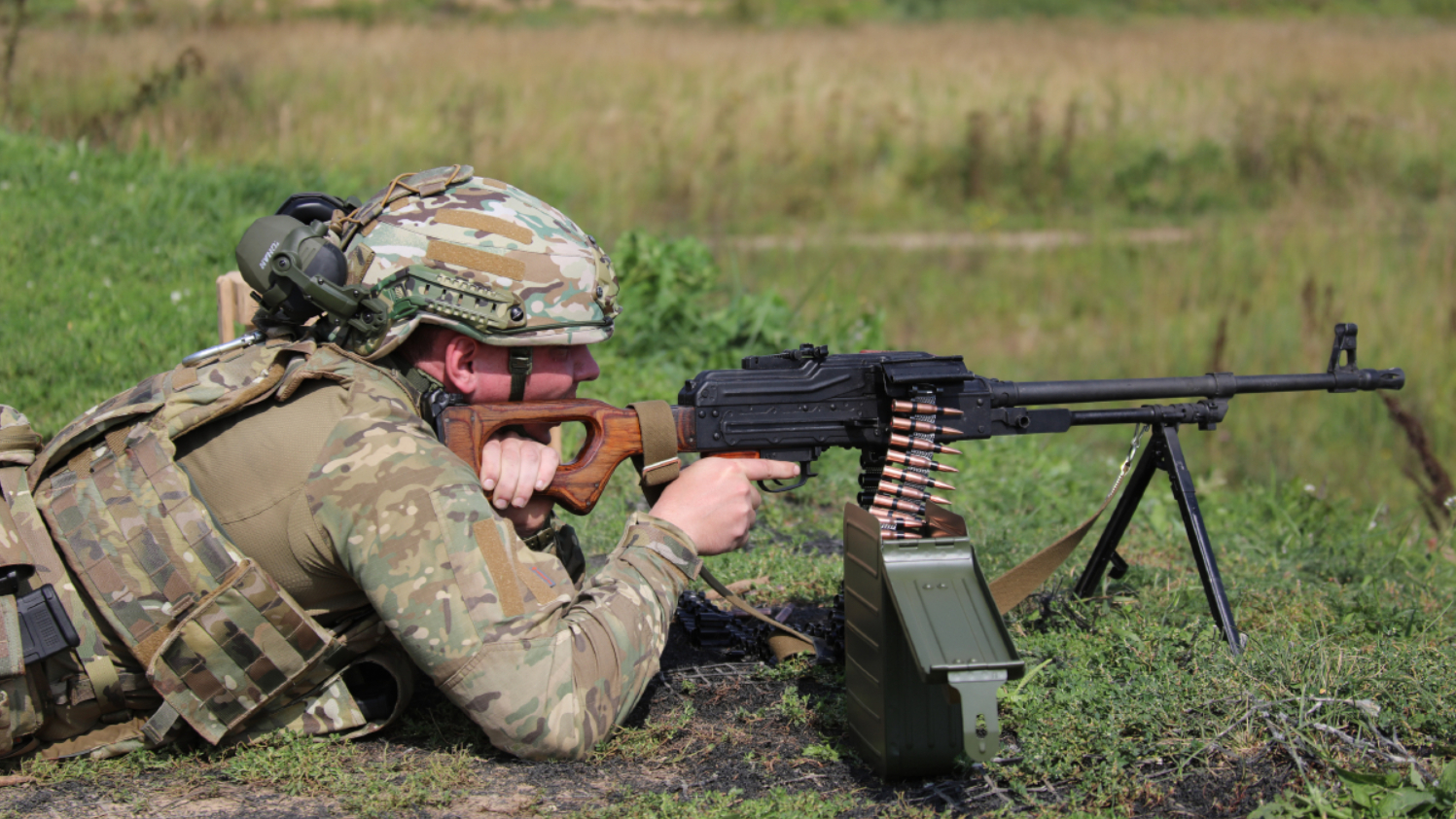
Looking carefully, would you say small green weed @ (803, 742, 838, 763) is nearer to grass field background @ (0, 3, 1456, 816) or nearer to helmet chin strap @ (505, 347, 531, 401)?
grass field background @ (0, 3, 1456, 816)

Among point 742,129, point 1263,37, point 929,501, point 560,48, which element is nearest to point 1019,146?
point 742,129

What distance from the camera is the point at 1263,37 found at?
2111 centimetres

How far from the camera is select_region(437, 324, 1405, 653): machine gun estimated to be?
11.5 ft

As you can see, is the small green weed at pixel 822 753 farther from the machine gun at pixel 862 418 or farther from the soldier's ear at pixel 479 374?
the soldier's ear at pixel 479 374

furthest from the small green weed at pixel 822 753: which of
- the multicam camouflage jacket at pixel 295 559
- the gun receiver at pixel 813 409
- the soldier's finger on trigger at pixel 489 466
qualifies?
the soldier's finger on trigger at pixel 489 466

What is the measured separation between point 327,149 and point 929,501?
26.6ft

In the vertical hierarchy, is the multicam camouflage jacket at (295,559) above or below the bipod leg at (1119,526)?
above

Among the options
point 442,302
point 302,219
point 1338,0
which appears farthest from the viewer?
point 1338,0

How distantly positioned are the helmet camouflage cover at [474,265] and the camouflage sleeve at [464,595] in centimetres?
32

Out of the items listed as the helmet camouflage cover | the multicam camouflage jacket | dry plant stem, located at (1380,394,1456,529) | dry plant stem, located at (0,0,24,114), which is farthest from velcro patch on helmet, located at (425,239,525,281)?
dry plant stem, located at (0,0,24,114)

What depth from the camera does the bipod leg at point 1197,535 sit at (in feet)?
12.8

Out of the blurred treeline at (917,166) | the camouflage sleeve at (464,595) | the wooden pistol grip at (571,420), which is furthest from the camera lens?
the blurred treeline at (917,166)

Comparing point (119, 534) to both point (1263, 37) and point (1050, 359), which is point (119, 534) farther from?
point (1263, 37)

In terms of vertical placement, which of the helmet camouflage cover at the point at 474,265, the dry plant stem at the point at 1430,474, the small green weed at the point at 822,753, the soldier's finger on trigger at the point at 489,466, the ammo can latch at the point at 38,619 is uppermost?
the helmet camouflage cover at the point at 474,265
